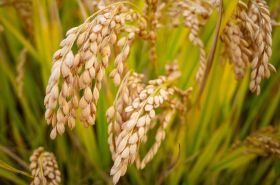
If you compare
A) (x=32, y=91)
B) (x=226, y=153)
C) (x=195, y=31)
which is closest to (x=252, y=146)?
(x=226, y=153)

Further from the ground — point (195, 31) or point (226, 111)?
point (195, 31)

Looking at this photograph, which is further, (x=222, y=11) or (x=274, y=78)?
(x=274, y=78)

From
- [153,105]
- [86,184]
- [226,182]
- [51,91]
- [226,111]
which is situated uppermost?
[51,91]

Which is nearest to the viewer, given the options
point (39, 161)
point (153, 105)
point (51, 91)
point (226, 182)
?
point (51, 91)

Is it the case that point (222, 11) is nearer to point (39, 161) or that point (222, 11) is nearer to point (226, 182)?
point (39, 161)

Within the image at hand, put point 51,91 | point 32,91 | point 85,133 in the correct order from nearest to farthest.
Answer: point 51,91 < point 85,133 < point 32,91

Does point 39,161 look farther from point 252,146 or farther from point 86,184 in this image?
point 252,146
